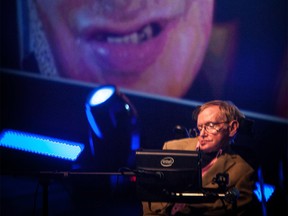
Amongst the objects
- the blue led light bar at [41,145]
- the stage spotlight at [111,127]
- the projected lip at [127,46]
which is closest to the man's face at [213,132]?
the blue led light bar at [41,145]

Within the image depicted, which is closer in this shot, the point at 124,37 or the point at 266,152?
the point at 266,152

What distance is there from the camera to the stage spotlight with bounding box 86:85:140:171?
305cm

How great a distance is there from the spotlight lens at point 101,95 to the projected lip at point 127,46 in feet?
2.33

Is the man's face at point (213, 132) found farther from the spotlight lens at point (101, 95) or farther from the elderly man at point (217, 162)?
the spotlight lens at point (101, 95)

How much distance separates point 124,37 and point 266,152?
1546 millimetres

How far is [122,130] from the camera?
3230 millimetres

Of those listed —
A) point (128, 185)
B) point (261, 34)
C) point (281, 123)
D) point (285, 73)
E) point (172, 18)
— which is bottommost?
point (128, 185)

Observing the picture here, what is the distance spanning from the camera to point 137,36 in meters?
3.67

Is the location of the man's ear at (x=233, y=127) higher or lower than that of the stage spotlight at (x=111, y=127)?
lower

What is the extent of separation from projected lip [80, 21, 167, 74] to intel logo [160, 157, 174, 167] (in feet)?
5.93

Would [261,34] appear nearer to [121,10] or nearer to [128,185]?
[121,10]

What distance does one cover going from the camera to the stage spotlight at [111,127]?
305 cm

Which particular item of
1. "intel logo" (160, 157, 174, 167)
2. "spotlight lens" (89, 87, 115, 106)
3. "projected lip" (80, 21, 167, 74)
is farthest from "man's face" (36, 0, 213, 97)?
"intel logo" (160, 157, 174, 167)

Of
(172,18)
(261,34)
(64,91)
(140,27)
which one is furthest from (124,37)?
(261,34)
